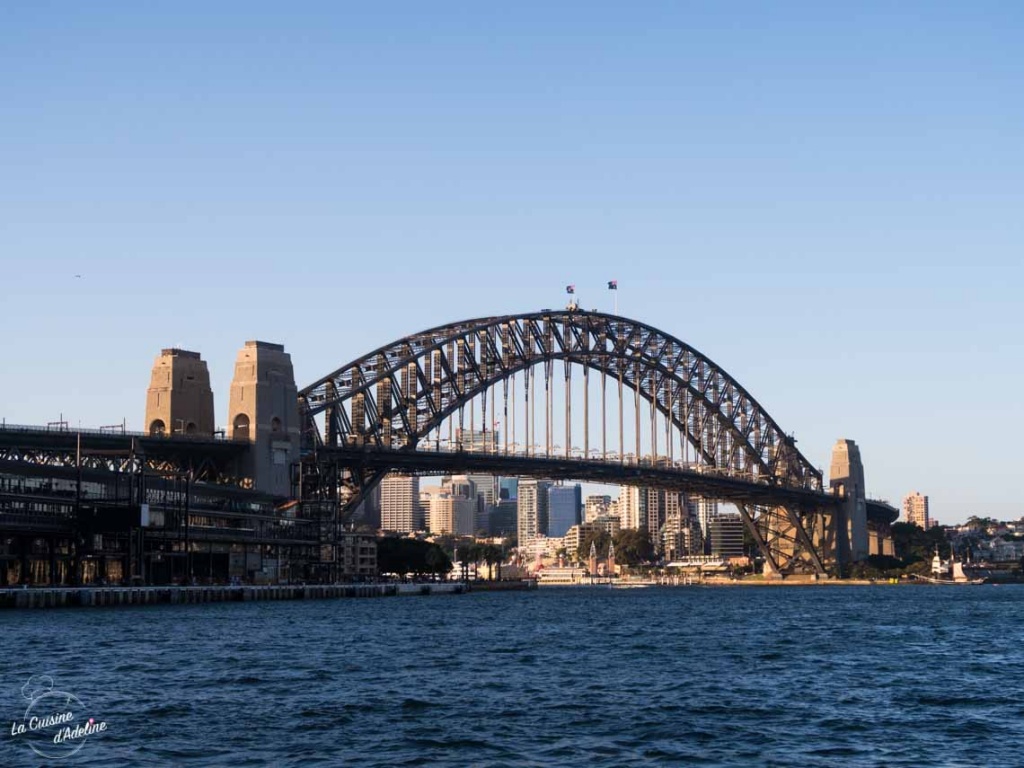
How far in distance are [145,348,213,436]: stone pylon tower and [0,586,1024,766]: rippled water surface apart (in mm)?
41155

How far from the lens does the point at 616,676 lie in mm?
45656

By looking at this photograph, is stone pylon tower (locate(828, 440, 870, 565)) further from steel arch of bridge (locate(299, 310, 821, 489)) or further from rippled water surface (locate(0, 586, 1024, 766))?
rippled water surface (locate(0, 586, 1024, 766))

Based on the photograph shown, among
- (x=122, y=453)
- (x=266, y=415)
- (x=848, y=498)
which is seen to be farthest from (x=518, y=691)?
(x=848, y=498)

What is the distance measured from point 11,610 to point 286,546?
39.4 meters

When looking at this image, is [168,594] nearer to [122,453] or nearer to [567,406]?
[122,453]

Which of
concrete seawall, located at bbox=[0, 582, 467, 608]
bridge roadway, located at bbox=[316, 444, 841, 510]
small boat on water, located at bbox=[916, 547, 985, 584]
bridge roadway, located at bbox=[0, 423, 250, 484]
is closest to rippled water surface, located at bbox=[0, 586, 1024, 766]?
concrete seawall, located at bbox=[0, 582, 467, 608]

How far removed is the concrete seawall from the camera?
3219 inches

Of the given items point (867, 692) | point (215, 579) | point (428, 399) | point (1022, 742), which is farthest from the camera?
point (428, 399)

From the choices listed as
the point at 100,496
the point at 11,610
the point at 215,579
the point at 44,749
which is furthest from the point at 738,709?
the point at 215,579

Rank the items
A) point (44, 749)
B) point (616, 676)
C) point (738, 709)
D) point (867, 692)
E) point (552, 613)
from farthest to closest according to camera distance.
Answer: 1. point (552, 613)
2. point (616, 676)
3. point (867, 692)
4. point (738, 709)
5. point (44, 749)

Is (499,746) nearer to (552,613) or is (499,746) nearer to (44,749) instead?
(44,749)

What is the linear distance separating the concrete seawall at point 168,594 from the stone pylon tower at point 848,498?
7285 cm

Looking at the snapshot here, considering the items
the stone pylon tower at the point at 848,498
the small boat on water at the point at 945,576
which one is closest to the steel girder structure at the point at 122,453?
the stone pylon tower at the point at 848,498

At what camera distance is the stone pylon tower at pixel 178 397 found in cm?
11475
